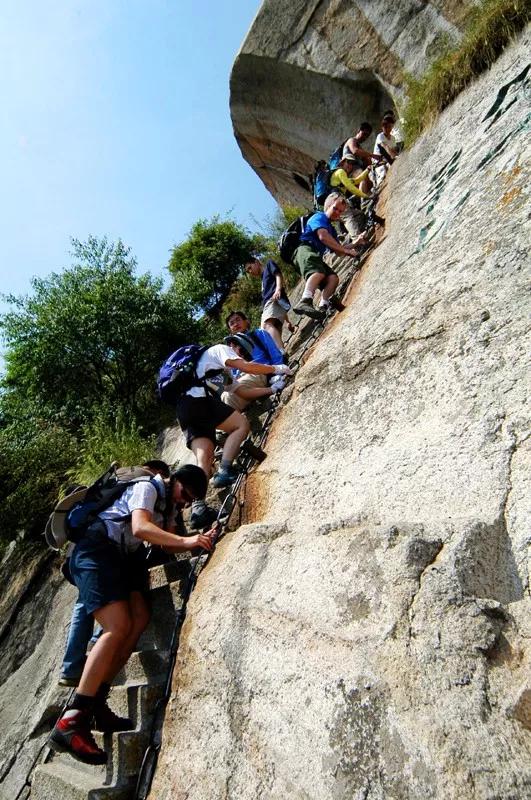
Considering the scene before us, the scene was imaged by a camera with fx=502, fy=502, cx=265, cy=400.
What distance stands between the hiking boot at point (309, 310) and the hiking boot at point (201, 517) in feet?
9.40

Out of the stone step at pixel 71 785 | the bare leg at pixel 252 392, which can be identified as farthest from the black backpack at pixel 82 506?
the bare leg at pixel 252 392

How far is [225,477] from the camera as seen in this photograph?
4551mm

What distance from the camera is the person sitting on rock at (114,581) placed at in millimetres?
2910

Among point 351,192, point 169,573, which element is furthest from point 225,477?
point 351,192

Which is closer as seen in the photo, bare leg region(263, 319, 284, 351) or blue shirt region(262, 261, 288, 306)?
bare leg region(263, 319, 284, 351)

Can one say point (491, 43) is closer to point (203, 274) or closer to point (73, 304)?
point (73, 304)

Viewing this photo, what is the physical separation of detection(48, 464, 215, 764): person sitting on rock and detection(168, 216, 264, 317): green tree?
12982 millimetres

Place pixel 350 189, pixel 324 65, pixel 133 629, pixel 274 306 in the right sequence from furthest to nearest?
pixel 324 65
pixel 350 189
pixel 274 306
pixel 133 629

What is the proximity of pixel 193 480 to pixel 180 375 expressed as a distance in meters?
1.33

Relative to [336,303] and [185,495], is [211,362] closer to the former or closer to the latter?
[185,495]

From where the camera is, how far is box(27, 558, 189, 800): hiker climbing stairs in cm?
285

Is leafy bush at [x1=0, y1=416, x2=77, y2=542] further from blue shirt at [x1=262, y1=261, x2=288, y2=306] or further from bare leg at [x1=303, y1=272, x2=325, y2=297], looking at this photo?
bare leg at [x1=303, y1=272, x2=325, y2=297]

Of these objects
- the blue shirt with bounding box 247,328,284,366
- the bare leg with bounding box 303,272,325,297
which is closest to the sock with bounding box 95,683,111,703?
the blue shirt with bounding box 247,328,284,366

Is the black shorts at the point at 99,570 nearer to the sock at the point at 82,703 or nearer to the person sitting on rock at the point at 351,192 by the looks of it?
the sock at the point at 82,703
